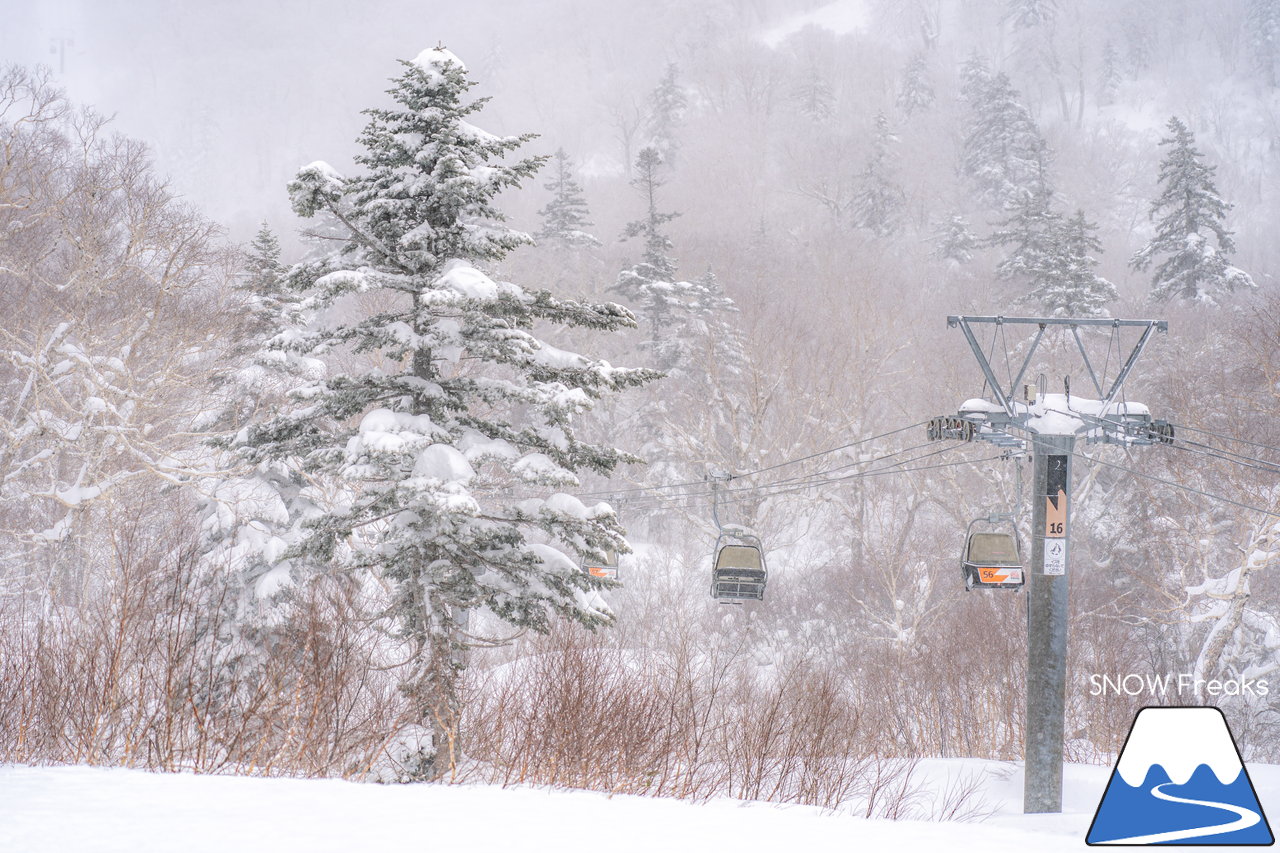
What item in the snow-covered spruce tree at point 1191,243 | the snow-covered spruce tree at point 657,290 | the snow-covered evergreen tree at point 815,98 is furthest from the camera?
the snow-covered evergreen tree at point 815,98

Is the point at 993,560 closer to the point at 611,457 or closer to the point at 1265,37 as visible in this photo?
the point at 611,457

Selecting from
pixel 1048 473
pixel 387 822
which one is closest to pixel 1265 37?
pixel 1048 473

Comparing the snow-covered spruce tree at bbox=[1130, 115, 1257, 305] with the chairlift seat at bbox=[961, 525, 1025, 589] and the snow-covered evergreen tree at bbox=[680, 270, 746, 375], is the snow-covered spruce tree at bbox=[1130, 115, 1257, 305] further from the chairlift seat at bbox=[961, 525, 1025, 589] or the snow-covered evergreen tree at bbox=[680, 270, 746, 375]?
the chairlift seat at bbox=[961, 525, 1025, 589]

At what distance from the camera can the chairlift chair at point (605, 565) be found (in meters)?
11.2

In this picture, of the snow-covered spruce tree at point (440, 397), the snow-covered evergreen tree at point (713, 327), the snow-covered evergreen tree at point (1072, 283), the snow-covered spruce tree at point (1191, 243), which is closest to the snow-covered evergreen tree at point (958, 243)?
the snow-covered spruce tree at point (1191, 243)

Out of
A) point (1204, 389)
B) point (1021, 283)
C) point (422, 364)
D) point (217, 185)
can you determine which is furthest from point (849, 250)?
point (217, 185)

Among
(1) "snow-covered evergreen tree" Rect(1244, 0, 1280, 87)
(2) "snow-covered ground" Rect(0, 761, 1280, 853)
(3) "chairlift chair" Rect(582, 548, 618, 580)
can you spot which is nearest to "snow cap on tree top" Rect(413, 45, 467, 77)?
(3) "chairlift chair" Rect(582, 548, 618, 580)

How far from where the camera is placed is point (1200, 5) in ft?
313

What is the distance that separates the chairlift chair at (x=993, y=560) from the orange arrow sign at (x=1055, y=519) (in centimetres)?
86

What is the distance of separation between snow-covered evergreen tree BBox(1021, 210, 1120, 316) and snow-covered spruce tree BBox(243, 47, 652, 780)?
2625cm

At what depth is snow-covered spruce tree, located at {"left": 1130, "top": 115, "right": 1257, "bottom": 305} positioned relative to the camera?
119ft

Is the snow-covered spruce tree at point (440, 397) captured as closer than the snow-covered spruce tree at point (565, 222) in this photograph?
Yes

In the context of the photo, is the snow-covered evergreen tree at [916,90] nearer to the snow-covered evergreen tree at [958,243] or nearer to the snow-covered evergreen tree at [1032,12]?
the snow-covered evergreen tree at [1032,12]

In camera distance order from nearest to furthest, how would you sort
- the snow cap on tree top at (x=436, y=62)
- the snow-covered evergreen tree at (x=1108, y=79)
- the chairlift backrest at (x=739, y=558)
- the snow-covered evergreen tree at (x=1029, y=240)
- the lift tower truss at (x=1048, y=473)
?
the snow cap on tree top at (x=436, y=62) → the lift tower truss at (x=1048, y=473) → the chairlift backrest at (x=739, y=558) → the snow-covered evergreen tree at (x=1029, y=240) → the snow-covered evergreen tree at (x=1108, y=79)
